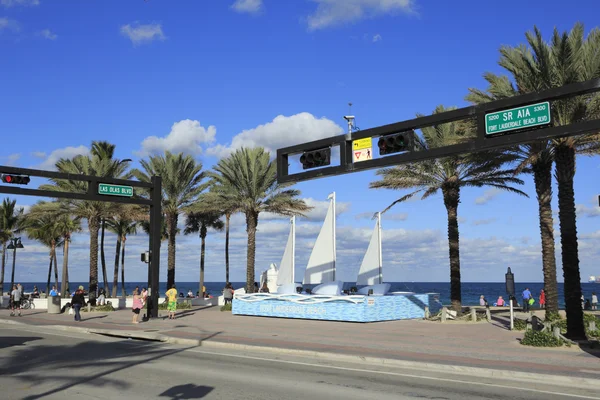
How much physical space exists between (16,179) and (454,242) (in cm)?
2069

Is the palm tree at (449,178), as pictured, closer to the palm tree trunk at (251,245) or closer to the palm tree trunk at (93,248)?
the palm tree trunk at (251,245)

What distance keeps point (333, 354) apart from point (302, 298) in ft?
43.3

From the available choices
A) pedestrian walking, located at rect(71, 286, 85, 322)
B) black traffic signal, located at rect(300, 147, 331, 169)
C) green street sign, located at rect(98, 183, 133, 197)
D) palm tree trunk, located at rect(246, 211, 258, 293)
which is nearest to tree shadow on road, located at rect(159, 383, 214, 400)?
black traffic signal, located at rect(300, 147, 331, 169)

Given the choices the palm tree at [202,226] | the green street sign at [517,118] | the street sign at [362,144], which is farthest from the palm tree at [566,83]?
the palm tree at [202,226]

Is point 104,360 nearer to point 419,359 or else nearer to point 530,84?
point 419,359

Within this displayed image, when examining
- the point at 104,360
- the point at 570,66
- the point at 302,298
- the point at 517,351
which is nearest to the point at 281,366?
the point at 104,360

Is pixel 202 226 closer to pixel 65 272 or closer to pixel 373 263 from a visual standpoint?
pixel 65 272

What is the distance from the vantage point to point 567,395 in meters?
10.1

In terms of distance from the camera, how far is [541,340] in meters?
16.8

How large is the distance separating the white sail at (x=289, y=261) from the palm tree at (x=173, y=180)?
7473mm

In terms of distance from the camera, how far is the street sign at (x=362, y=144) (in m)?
17.0

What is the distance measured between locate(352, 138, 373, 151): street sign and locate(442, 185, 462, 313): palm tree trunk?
13.3m

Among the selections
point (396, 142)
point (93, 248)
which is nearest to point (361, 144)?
point (396, 142)

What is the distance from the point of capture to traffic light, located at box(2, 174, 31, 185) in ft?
77.8
